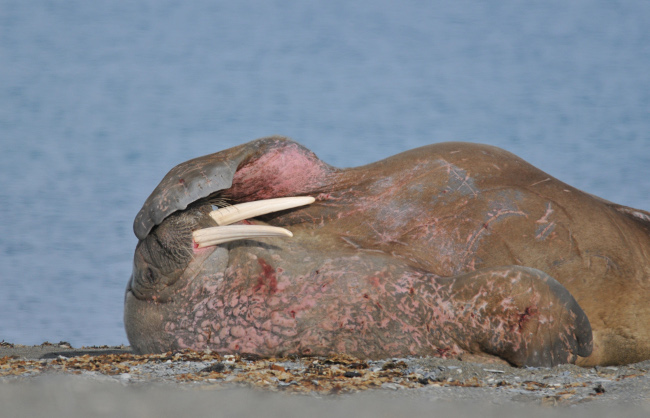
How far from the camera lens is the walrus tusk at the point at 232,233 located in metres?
4.76

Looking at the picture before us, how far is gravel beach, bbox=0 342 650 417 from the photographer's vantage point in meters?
3.04

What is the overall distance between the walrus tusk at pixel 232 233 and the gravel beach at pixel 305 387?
2.22ft

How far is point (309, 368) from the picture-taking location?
4.20m

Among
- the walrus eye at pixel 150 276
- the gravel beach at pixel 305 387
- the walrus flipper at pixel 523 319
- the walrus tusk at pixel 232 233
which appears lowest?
the gravel beach at pixel 305 387

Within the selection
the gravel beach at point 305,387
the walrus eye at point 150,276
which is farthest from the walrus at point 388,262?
the gravel beach at point 305,387

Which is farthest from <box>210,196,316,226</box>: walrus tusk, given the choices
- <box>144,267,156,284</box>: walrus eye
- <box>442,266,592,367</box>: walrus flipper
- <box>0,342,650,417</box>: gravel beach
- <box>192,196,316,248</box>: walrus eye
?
<box>442,266,592,367</box>: walrus flipper

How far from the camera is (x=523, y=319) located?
4391 mm

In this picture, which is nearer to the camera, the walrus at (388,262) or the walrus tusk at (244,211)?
the walrus at (388,262)

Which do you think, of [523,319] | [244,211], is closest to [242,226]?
[244,211]

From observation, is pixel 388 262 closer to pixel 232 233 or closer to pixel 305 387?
pixel 232 233

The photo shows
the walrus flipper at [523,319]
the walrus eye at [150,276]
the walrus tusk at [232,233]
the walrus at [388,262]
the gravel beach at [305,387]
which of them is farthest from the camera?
the walrus eye at [150,276]

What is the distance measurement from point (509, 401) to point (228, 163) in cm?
229

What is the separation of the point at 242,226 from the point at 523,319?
5.59ft

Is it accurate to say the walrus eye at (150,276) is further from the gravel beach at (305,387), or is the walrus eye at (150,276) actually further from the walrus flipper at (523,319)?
the walrus flipper at (523,319)
